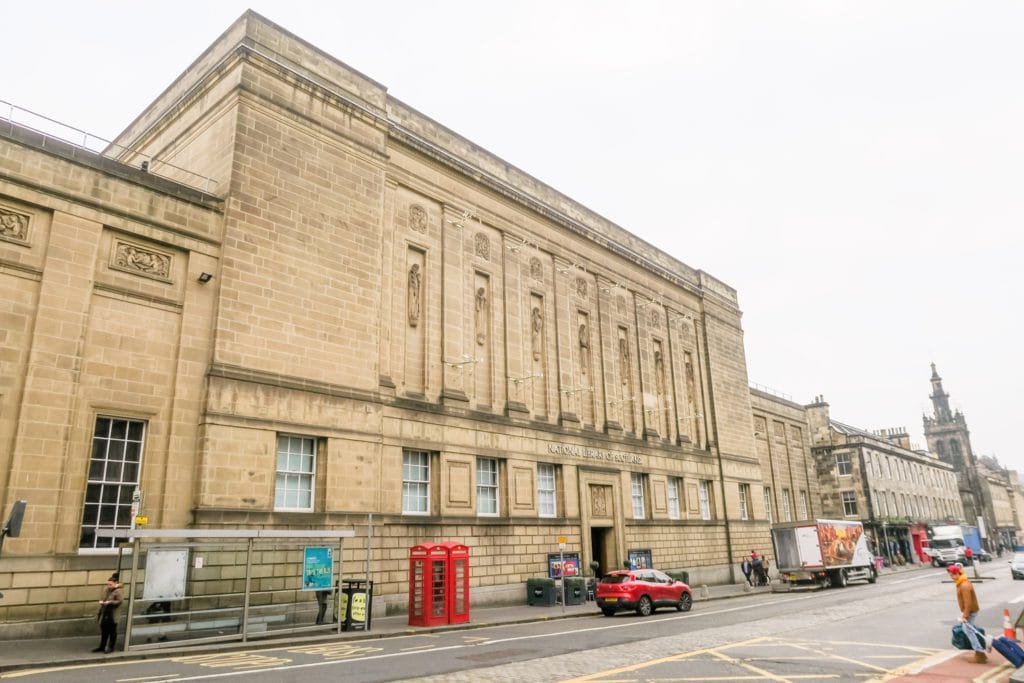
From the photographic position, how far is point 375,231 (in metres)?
22.9

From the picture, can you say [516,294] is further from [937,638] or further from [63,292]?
→ [937,638]

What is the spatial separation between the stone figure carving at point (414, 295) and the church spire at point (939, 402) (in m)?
118

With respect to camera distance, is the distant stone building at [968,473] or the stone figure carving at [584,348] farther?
the distant stone building at [968,473]

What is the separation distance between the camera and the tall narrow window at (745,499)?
134ft

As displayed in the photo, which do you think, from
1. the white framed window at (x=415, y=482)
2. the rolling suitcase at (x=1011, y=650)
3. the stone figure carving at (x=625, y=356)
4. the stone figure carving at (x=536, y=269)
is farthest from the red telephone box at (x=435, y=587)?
the stone figure carving at (x=625, y=356)

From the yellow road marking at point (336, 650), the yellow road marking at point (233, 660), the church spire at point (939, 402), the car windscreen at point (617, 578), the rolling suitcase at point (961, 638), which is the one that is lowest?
the yellow road marking at point (336, 650)

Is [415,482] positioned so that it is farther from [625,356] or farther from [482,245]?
[625,356]

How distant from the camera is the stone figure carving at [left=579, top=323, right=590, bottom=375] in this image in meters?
32.0

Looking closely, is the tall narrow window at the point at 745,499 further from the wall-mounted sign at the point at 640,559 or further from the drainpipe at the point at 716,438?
the wall-mounted sign at the point at 640,559

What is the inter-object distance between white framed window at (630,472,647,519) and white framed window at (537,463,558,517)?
5.86 meters

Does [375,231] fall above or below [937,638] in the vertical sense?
above

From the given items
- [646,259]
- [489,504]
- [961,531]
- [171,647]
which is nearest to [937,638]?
[489,504]

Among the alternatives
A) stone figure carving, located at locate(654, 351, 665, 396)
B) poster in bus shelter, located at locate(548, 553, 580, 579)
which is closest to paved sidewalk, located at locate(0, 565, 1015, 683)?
poster in bus shelter, located at locate(548, 553, 580, 579)

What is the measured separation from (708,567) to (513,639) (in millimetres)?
23542
